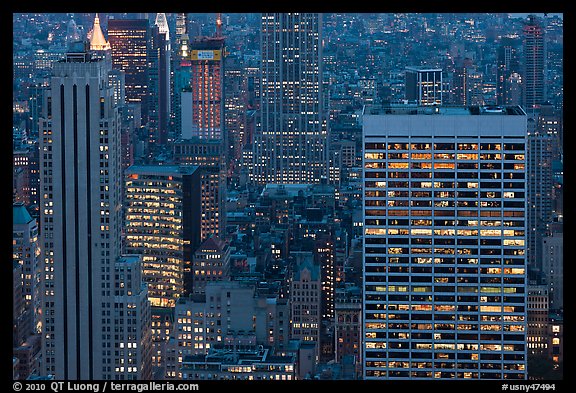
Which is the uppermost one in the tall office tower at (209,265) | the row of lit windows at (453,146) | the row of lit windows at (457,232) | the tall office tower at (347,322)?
the row of lit windows at (453,146)

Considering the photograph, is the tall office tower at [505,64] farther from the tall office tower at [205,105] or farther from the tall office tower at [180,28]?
the tall office tower at [180,28]

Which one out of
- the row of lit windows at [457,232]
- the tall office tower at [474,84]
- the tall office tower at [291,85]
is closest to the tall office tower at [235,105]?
→ the tall office tower at [291,85]

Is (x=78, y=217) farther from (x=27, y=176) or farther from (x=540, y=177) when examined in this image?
(x=540, y=177)

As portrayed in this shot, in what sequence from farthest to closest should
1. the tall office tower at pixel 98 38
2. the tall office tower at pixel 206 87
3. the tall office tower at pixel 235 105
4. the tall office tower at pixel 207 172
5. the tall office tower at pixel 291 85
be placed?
the tall office tower at pixel 291 85 → the tall office tower at pixel 235 105 → the tall office tower at pixel 206 87 → the tall office tower at pixel 98 38 → the tall office tower at pixel 207 172

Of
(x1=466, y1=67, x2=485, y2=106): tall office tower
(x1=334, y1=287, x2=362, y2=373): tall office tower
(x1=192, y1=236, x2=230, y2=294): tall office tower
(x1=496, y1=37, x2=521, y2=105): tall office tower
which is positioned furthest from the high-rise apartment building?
(x1=496, y1=37, x2=521, y2=105): tall office tower

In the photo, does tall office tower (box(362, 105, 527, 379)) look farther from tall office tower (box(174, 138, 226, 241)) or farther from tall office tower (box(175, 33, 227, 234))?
tall office tower (box(175, 33, 227, 234))
